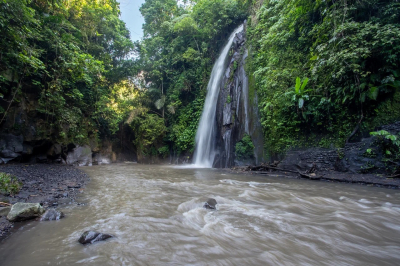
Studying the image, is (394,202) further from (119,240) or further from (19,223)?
(19,223)

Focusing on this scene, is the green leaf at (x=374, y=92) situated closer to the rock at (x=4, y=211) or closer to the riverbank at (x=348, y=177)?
the riverbank at (x=348, y=177)

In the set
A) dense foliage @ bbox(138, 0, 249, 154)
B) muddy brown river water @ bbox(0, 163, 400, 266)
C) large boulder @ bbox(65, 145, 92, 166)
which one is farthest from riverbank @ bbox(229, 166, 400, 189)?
large boulder @ bbox(65, 145, 92, 166)

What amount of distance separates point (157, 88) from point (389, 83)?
55.1 feet

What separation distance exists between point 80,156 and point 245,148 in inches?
439

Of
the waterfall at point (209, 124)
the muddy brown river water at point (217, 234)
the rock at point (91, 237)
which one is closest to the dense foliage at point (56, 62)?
the muddy brown river water at point (217, 234)

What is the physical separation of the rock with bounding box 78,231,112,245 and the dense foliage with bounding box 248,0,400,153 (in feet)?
24.3

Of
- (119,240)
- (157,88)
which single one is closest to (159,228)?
(119,240)

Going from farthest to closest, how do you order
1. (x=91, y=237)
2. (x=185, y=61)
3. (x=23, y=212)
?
(x=185, y=61)
(x=23, y=212)
(x=91, y=237)

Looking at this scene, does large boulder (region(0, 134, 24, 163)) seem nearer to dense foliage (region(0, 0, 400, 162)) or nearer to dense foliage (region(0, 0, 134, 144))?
dense foliage (region(0, 0, 134, 144))

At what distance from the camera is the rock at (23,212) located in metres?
2.57

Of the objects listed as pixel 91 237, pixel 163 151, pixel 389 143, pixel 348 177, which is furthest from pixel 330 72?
pixel 163 151

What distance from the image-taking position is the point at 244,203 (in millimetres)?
3984

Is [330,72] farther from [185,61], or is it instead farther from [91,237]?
[185,61]

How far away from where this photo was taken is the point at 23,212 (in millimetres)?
2629
